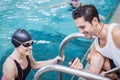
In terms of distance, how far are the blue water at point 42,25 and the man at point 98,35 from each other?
13.0 feet

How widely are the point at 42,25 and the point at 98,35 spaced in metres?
6.14

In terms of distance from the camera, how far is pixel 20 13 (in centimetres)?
957

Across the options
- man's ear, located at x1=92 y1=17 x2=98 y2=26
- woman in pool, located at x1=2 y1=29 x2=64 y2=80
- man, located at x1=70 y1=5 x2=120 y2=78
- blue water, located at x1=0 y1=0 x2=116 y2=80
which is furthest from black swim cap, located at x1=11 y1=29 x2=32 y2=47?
blue water, located at x1=0 y1=0 x2=116 y2=80

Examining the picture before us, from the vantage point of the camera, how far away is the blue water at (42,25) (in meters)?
7.46

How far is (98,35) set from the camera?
9.34 feet

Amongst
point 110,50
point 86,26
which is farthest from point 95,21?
point 110,50

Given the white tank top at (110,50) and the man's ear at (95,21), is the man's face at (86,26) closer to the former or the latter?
the man's ear at (95,21)

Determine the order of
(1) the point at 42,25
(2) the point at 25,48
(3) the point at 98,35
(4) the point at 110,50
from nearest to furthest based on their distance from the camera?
(4) the point at 110,50 < (3) the point at 98,35 < (2) the point at 25,48 < (1) the point at 42,25

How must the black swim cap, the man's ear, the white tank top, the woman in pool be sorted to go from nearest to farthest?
the white tank top, the man's ear, the woman in pool, the black swim cap

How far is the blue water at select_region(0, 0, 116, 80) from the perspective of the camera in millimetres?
7465

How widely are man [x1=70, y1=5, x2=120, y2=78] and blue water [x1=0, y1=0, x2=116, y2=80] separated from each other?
3.96 m

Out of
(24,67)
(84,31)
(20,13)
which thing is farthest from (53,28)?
(84,31)

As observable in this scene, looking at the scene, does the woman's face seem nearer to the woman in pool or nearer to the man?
the woman in pool

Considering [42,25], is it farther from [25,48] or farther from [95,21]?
[95,21]
